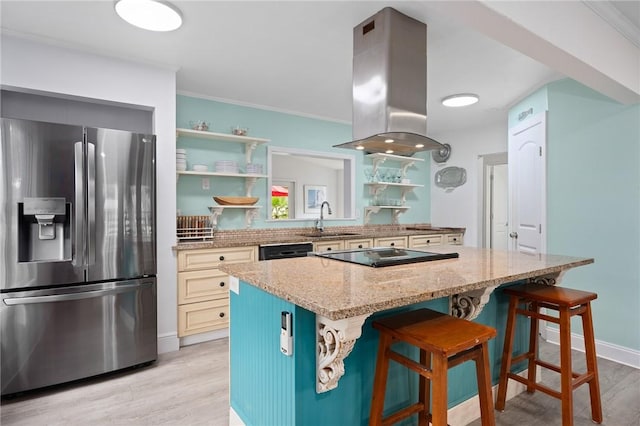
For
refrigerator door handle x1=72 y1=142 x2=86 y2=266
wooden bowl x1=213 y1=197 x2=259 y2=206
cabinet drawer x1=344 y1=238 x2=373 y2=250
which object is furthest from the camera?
cabinet drawer x1=344 y1=238 x2=373 y2=250

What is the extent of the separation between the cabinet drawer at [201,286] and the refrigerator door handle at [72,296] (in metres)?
0.43

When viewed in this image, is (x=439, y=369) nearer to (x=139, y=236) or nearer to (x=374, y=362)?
(x=374, y=362)

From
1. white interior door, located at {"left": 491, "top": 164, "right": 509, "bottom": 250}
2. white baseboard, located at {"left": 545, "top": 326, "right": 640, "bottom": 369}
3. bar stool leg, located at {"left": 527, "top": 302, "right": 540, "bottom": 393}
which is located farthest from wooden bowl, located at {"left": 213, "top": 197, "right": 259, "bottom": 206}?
white interior door, located at {"left": 491, "top": 164, "right": 509, "bottom": 250}

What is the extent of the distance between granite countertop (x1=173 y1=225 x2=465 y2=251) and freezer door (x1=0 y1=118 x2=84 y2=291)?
2.66 feet

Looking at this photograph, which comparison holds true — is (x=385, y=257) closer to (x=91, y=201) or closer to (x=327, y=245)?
(x=327, y=245)

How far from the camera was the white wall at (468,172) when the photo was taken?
4909 mm

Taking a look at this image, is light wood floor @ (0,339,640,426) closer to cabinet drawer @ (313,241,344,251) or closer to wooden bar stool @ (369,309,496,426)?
wooden bar stool @ (369,309,496,426)

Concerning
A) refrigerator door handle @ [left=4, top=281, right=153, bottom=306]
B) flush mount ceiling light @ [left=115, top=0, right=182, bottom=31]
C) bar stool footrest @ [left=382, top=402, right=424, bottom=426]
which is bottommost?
bar stool footrest @ [left=382, top=402, right=424, bottom=426]

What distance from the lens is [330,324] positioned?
1.29 m

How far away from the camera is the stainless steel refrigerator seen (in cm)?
219

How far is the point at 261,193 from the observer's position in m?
4.08

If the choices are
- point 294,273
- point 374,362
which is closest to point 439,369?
point 374,362

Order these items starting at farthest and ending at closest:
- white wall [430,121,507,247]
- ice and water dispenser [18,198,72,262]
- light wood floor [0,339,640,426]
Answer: white wall [430,121,507,247], ice and water dispenser [18,198,72,262], light wood floor [0,339,640,426]

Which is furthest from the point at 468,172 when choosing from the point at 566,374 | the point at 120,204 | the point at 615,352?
the point at 120,204
